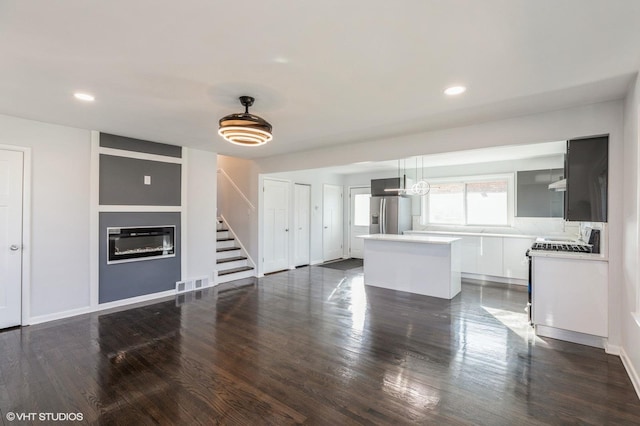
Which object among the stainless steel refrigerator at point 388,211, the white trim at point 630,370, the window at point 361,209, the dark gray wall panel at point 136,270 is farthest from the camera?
the window at point 361,209

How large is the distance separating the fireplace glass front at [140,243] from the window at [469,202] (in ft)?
18.3

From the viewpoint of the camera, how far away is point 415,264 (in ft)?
16.4

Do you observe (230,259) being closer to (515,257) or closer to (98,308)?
(98,308)

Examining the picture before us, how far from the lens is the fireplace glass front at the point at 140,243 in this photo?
441 centimetres

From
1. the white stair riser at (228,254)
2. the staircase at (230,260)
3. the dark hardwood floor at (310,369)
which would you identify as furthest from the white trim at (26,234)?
the white stair riser at (228,254)

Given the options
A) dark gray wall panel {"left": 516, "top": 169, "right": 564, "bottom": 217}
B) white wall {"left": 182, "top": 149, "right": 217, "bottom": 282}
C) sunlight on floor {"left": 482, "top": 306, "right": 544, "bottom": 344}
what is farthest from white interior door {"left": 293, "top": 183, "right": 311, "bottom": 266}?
dark gray wall panel {"left": 516, "top": 169, "right": 564, "bottom": 217}

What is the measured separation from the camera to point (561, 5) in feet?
5.24

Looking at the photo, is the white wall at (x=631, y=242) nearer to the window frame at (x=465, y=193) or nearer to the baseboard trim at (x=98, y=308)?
the window frame at (x=465, y=193)

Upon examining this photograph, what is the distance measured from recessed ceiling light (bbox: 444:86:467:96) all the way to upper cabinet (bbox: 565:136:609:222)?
1494 mm

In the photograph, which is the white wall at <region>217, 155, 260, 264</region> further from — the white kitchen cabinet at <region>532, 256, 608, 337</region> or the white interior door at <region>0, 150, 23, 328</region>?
the white kitchen cabinet at <region>532, 256, 608, 337</region>

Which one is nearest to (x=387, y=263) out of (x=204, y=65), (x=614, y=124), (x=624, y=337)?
(x=624, y=337)

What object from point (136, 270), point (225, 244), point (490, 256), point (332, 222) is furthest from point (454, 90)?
point (332, 222)

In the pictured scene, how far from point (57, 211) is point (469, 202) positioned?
7.33 metres

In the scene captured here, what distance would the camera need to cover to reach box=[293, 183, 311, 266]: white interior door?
7.27 metres
